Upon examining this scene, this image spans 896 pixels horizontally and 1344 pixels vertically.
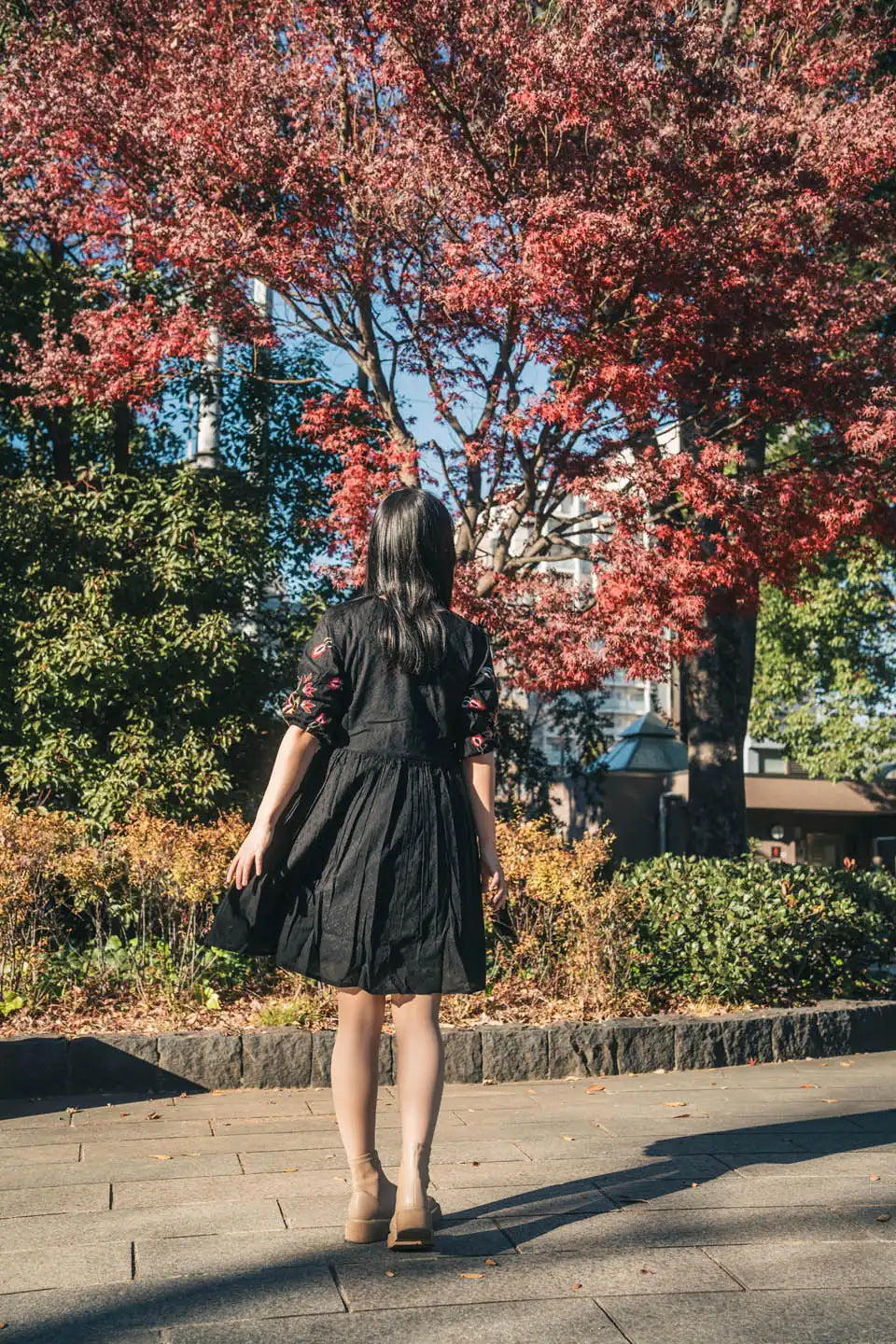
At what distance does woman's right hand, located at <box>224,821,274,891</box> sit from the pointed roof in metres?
14.7

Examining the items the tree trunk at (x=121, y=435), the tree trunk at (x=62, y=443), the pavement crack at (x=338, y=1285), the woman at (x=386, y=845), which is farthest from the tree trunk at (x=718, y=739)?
the pavement crack at (x=338, y=1285)

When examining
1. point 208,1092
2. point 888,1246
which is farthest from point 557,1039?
point 888,1246

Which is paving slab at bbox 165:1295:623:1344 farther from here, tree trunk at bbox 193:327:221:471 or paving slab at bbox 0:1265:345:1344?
tree trunk at bbox 193:327:221:471

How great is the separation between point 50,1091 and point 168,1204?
1.93 metres

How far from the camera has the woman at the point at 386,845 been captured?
128 inches

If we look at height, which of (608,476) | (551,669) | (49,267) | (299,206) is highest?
(49,267)

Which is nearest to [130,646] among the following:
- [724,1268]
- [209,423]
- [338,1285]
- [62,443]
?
[62,443]

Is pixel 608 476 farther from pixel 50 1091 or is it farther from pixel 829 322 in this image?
pixel 50 1091

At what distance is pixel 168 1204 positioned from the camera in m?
3.74

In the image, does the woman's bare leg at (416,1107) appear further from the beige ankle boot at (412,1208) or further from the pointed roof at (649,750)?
the pointed roof at (649,750)

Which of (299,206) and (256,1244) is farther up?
(299,206)

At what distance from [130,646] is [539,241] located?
4.51 metres

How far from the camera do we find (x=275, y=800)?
11.0 ft

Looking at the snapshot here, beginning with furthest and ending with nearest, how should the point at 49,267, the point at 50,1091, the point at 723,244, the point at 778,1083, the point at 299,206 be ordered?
the point at 49,267 < the point at 299,206 < the point at 723,244 < the point at 778,1083 < the point at 50,1091
